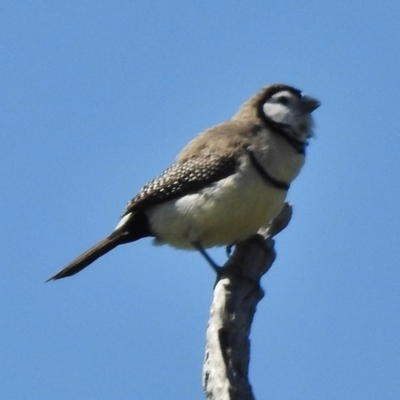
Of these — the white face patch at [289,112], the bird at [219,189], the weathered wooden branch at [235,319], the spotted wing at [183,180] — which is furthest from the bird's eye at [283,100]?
the weathered wooden branch at [235,319]

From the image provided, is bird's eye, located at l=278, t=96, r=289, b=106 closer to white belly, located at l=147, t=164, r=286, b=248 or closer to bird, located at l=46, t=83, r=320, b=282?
bird, located at l=46, t=83, r=320, b=282

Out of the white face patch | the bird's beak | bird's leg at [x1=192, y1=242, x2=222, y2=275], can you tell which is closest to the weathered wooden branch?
bird's leg at [x1=192, y1=242, x2=222, y2=275]

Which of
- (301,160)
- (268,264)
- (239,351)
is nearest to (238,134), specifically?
(301,160)

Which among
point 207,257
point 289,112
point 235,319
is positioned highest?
point 289,112

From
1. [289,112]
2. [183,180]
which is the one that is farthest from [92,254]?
[289,112]

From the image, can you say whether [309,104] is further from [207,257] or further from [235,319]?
[235,319]
